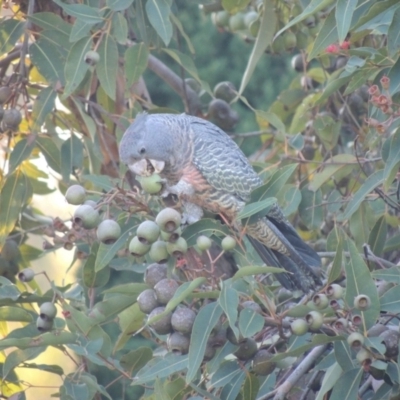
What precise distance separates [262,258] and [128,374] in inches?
26.8

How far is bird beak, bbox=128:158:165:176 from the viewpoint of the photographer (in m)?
2.44

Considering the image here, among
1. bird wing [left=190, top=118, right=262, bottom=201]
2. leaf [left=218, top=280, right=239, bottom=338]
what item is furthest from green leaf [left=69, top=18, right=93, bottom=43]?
leaf [left=218, top=280, right=239, bottom=338]

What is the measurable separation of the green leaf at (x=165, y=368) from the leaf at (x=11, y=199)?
0.78m

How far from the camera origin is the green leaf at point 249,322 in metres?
1.75

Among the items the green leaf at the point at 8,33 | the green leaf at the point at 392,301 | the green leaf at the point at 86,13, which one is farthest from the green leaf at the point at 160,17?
the green leaf at the point at 392,301

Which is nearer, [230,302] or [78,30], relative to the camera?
[230,302]

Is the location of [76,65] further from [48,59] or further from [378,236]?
[378,236]

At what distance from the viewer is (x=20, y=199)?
2.58 metres

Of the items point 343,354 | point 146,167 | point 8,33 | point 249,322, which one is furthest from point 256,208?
point 8,33

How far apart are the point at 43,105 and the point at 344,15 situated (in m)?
1.12

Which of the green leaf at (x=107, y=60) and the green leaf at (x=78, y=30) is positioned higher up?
the green leaf at (x=78, y=30)

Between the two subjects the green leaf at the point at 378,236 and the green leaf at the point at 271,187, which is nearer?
the green leaf at the point at 271,187

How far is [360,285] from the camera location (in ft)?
6.00

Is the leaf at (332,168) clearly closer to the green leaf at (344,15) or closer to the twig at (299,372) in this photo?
the twig at (299,372)
